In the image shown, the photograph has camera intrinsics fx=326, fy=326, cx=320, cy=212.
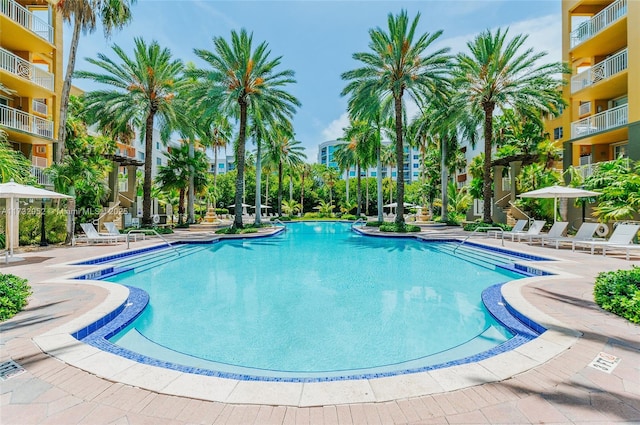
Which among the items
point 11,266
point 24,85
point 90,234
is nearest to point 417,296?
point 11,266

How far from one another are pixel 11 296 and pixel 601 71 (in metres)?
25.9

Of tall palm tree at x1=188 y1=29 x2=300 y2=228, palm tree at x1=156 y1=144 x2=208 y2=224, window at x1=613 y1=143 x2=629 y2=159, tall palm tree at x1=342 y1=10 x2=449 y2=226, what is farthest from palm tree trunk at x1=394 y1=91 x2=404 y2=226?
palm tree at x1=156 y1=144 x2=208 y2=224

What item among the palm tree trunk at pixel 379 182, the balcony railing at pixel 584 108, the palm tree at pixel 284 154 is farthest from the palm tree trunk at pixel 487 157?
the palm tree at pixel 284 154

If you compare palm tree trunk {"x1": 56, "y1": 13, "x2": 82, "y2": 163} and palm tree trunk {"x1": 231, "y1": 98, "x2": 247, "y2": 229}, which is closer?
palm tree trunk {"x1": 56, "y1": 13, "x2": 82, "y2": 163}

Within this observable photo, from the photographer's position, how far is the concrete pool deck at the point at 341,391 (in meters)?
2.66

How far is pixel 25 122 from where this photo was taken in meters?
17.6

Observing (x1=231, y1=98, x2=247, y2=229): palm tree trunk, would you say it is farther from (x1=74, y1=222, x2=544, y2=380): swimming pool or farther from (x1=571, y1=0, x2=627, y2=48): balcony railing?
(x1=571, y1=0, x2=627, y2=48): balcony railing

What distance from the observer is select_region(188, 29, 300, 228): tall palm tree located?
801 inches

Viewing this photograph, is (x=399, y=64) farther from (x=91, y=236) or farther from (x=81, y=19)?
(x=91, y=236)

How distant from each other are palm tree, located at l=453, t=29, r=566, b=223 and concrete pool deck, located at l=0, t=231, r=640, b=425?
18.9m

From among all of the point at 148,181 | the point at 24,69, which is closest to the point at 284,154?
the point at 148,181

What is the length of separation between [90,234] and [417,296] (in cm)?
1514

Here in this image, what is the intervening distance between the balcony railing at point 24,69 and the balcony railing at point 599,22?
30.8 m

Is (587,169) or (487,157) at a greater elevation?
(487,157)
